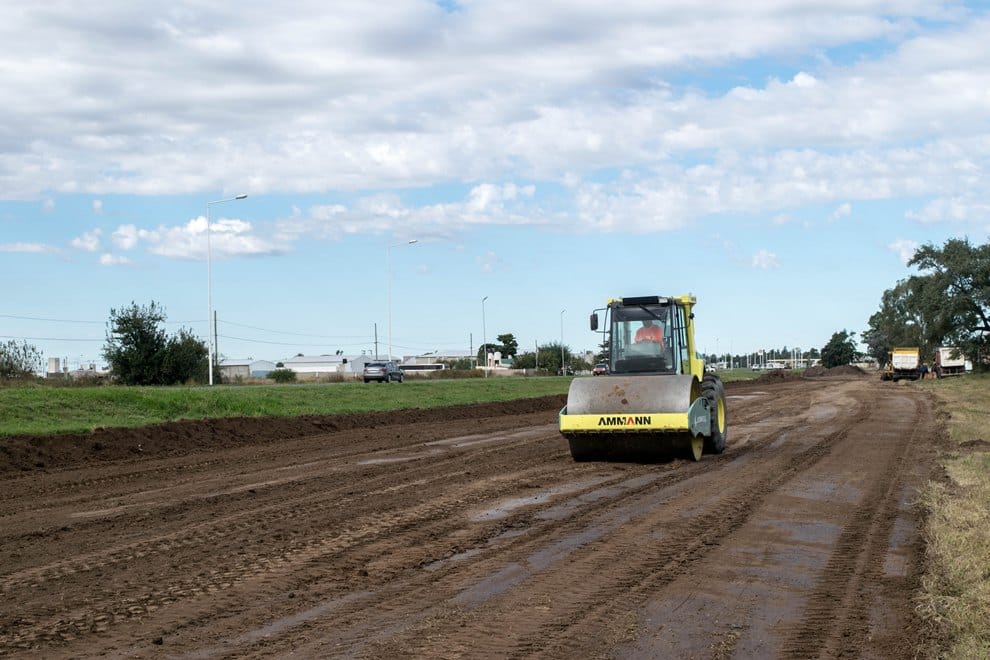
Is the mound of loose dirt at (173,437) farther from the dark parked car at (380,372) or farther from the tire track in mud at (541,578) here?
the dark parked car at (380,372)

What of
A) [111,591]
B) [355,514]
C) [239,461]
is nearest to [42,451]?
[239,461]

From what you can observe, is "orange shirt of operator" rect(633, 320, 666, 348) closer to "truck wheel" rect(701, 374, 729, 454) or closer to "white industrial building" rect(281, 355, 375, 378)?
"truck wheel" rect(701, 374, 729, 454)

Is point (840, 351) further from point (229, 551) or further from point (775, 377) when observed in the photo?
point (229, 551)

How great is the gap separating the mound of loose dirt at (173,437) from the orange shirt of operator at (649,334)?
31.3 feet

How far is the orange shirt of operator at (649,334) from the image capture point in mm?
18859

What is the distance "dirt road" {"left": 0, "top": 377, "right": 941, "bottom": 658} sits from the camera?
7.00m

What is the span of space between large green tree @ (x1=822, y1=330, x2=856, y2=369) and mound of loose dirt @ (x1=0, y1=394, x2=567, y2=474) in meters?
141

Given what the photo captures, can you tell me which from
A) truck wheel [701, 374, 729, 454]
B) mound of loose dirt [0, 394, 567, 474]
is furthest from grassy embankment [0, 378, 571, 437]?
truck wheel [701, 374, 729, 454]

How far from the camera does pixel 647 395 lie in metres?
17.4

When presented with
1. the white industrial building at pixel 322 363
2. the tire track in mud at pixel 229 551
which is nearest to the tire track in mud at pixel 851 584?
the tire track in mud at pixel 229 551

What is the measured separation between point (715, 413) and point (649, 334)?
6.48 feet

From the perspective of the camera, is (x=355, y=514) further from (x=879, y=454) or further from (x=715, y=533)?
(x=879, y=454)

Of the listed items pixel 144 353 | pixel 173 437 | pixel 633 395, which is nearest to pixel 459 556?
pixel 633 395

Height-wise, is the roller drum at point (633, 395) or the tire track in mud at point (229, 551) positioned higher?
the roller drum at point (633, 395)
